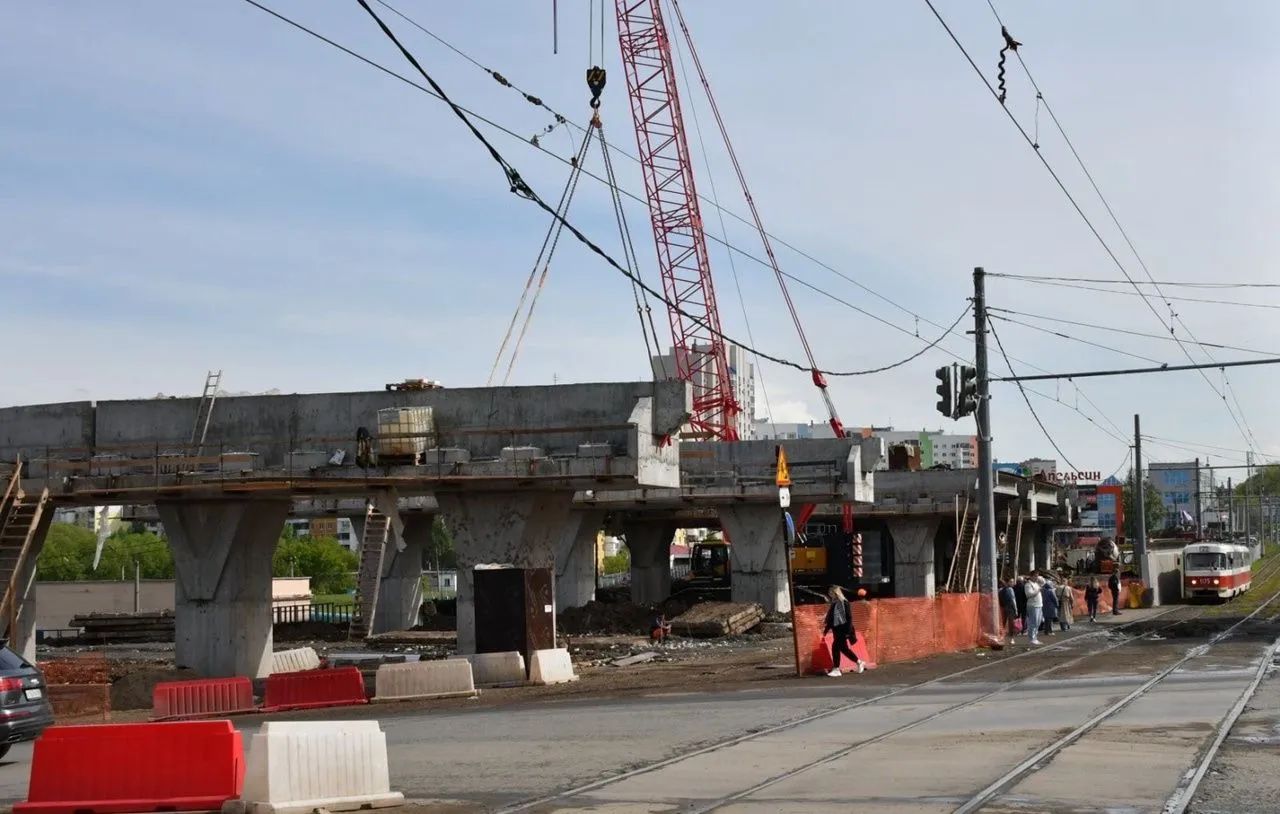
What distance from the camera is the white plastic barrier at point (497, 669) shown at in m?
29.2

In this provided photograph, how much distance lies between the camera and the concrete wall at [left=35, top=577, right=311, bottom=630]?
284 ft

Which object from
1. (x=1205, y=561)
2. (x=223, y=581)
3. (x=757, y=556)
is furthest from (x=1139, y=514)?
(x=223, y=581)

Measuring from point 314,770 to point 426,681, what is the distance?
14.4 meters

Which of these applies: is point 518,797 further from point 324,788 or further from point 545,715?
point 545,715

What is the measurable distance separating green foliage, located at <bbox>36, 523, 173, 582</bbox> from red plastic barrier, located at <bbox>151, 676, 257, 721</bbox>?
115m

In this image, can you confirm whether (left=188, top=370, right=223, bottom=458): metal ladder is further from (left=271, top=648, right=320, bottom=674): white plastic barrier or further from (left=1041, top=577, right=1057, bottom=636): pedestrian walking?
(left=1041, top=577, right=1057, bottom=636): pedestrian walking

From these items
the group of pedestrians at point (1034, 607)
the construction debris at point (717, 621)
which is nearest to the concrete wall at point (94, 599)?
the construction debris at point (717, 621)

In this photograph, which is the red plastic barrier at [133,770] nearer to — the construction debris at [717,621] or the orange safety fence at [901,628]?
the orange safety fence at [901,628]

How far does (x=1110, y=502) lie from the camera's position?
19525cm

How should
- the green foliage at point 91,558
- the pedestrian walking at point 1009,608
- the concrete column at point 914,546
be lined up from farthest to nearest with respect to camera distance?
the green foliage at point 91,558, the concrete column at point 914,546, the pedestrian walking at point 1009,608

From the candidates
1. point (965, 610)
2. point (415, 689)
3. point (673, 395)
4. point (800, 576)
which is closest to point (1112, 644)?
point (965, 610)

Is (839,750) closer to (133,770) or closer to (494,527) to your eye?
(133,770)

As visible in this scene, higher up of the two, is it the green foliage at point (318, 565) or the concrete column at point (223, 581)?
the concrete column at point (223, 581)

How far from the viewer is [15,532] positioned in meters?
33.2
